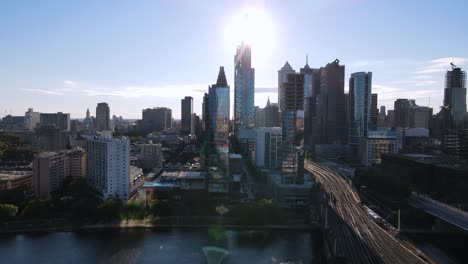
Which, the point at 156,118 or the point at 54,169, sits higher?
the point at 156,118

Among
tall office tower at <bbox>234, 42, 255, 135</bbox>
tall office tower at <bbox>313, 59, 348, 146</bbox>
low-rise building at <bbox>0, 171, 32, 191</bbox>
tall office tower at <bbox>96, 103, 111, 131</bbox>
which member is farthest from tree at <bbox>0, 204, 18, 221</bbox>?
tall office tower at <bbox>96, 103, 111, 131</bbox>

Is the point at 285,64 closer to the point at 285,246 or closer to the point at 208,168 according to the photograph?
the point at 208,168

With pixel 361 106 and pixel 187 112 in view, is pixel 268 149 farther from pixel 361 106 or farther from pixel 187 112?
pixel 187 112

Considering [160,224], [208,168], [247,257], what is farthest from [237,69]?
[247,257]

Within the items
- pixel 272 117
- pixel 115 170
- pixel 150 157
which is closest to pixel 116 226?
pixel 115 170

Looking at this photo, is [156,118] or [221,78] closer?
[221,78]

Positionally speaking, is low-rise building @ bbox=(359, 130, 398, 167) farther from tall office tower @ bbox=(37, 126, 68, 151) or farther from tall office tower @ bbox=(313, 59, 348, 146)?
tall office tower @ bbox=(37, 126, 68, 151)

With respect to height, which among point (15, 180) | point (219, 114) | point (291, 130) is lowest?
point (15, 180)
